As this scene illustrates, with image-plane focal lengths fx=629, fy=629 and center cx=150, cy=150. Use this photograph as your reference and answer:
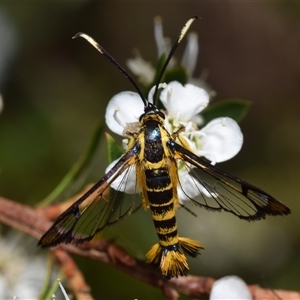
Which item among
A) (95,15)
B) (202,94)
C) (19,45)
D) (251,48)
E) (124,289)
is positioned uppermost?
(202,94)

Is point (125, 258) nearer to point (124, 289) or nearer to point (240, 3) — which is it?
point (124, 289)

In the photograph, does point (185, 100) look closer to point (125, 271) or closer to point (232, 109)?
point (232, 109)

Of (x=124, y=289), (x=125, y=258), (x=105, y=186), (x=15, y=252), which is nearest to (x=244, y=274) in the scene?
(x=124, y=289)

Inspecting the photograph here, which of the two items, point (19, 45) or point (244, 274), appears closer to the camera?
point (244, 274)

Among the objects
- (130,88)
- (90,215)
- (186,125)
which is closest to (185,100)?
(186,125)

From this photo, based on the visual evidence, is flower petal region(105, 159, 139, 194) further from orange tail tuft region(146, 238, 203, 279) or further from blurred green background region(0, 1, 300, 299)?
blurred green background region(0, 1, 300, 299)
